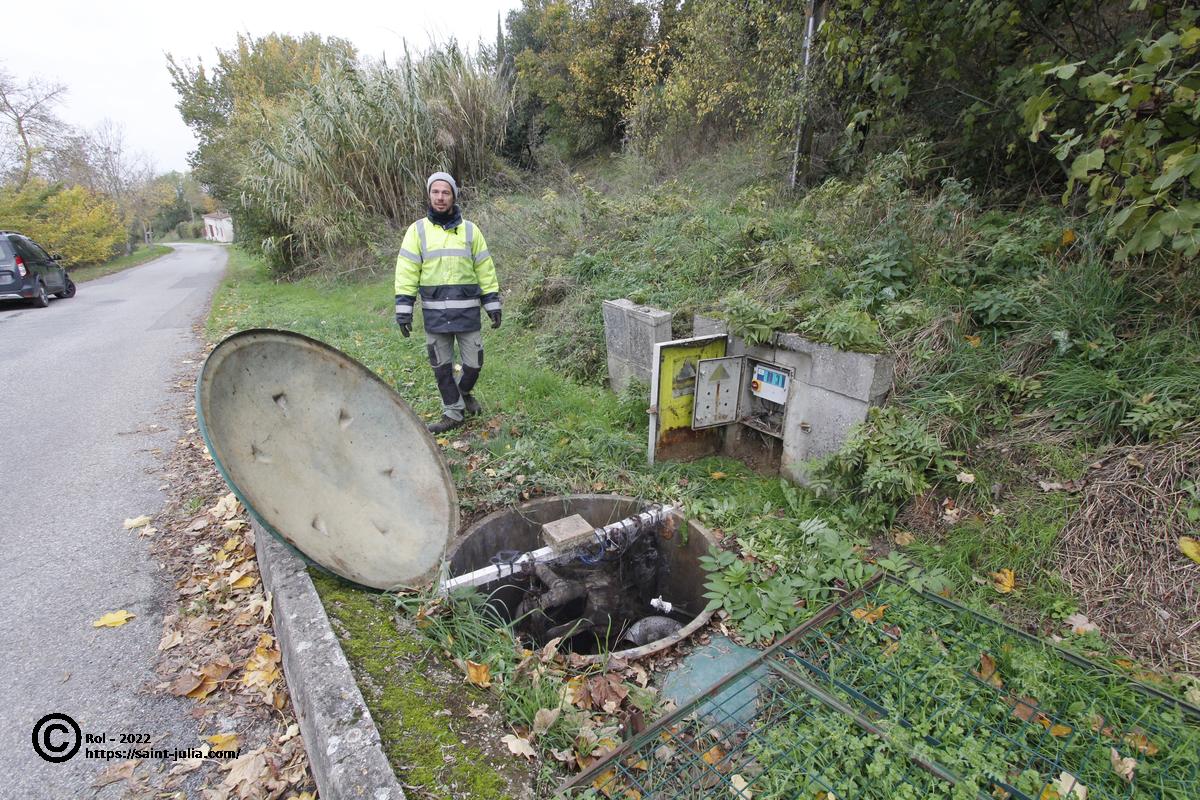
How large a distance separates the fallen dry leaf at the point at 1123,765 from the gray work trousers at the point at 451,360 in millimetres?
4136

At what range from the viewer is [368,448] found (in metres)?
3.19

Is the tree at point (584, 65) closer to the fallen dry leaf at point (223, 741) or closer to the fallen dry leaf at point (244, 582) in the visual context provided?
the fallen dry leaf at point (244, 582)

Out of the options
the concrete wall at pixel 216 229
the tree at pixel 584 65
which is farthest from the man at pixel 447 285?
the concrete wall at pixel 216 229

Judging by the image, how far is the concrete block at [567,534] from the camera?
3361 millimetres

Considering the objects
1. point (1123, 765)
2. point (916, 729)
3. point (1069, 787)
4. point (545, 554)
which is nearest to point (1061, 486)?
point (1123, 765)

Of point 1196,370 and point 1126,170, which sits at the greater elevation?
point 1126,170

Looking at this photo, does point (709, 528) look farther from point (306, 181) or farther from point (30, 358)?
point (306, 181)

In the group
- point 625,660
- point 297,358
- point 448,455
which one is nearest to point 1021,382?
point 625,660

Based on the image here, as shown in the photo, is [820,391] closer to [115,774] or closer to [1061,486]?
[1061,486]

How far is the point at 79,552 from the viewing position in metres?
3.32

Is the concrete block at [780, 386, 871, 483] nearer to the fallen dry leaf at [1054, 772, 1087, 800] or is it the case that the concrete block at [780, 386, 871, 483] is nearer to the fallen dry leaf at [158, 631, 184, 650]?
the fallen dry leaf at [1054, 772, 1087, 800]

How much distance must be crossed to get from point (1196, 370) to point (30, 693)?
542cm

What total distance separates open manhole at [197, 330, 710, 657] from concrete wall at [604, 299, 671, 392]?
148cm

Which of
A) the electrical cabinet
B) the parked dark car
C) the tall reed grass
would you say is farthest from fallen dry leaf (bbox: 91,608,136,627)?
the parked dark car
